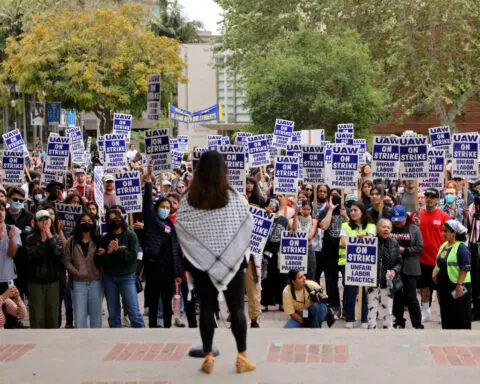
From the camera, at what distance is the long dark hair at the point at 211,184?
23.3ft

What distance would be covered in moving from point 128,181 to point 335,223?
9.47 feet

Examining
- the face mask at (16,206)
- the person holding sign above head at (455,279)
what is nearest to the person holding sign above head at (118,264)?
the face mask at (16,206)

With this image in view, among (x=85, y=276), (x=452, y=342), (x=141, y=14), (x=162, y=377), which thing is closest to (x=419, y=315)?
(x=452, y=342)

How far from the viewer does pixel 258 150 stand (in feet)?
62.8

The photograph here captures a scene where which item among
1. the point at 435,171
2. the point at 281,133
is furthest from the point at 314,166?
the point at 281,133

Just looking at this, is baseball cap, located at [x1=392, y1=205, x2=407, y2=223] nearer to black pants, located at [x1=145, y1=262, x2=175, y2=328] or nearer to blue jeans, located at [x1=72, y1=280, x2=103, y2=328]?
black pants, located at [x1=145, y1=262, x2=175, y2=328]

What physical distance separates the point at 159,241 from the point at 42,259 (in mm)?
1483

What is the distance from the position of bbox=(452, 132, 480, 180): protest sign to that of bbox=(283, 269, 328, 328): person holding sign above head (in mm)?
5652

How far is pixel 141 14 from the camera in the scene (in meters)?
40.8

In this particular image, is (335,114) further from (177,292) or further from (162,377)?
(162,377)

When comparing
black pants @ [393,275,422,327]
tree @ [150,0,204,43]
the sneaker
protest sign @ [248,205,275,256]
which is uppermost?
tree @ [150,0,204,43]

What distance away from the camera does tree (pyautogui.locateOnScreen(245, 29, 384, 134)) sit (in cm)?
3384

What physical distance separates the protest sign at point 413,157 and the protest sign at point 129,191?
12.9 ft

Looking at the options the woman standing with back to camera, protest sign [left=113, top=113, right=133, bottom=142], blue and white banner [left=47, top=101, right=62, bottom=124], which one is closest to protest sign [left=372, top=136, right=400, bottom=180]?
protest sign [left=113, top=113, right=133, bottom=142]
